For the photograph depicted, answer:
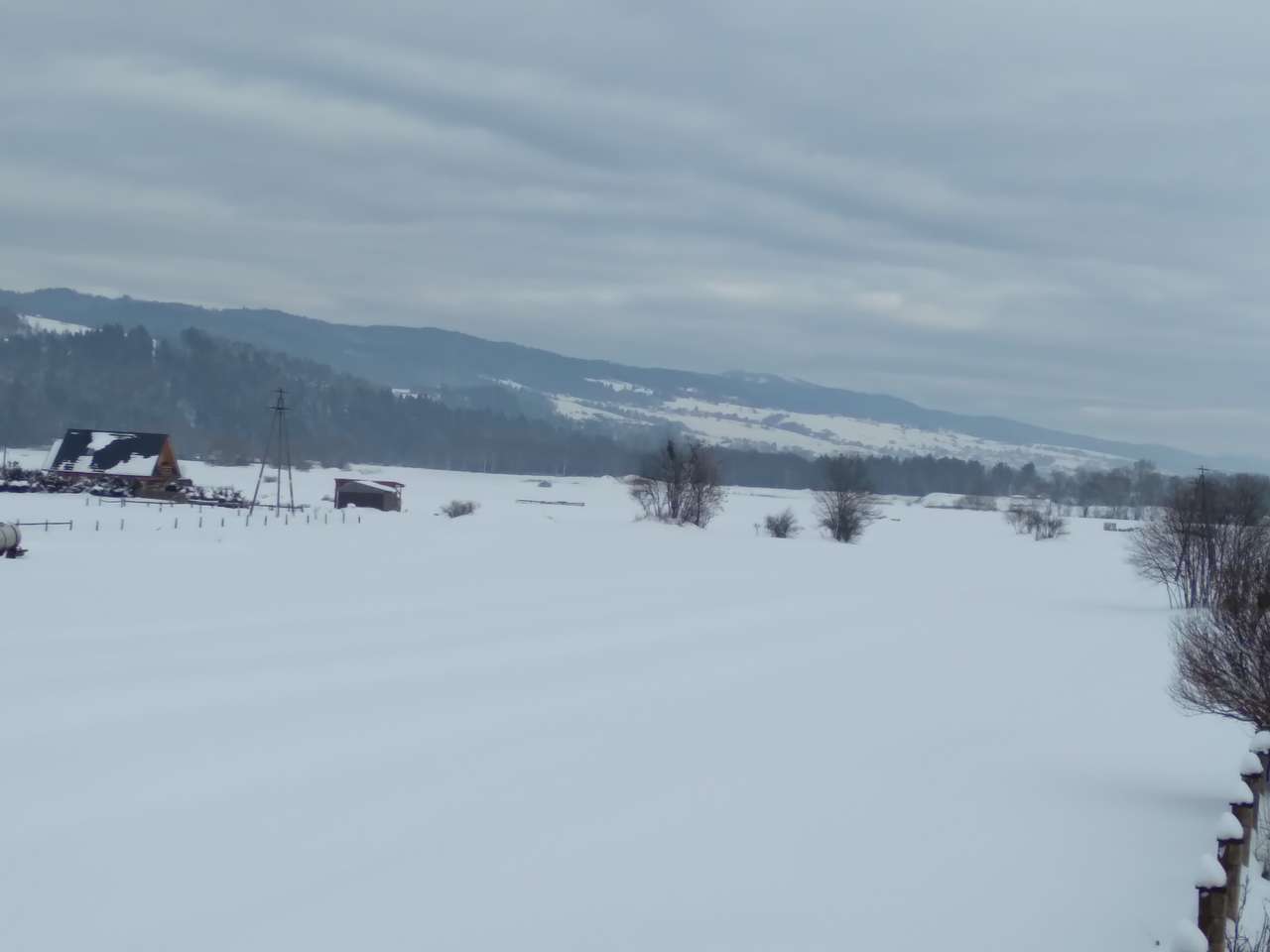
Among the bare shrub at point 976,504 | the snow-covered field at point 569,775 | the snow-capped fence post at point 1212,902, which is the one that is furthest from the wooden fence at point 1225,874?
the bare shrub at point 976,504

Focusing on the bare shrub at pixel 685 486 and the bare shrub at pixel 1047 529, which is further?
the bare shrub at pixel 1047 529

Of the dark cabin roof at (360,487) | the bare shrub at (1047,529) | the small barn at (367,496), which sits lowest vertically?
the small barn at (367,496)

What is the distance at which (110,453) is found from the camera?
87.2m

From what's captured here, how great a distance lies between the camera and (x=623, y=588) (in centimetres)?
4422

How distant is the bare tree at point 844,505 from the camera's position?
8869 centimetres

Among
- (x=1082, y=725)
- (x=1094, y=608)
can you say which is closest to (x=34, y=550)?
(x=1082, y=725)

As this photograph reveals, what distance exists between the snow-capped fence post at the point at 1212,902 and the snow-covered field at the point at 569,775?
254cm

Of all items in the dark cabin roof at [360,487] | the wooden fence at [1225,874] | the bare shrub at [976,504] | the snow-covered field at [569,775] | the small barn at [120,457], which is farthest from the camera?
the bare shrub at [976,504]

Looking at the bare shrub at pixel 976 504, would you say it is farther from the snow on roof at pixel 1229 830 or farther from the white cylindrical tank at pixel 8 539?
the snow on roof at pixel 1229 830

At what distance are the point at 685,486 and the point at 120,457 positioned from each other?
124 ft

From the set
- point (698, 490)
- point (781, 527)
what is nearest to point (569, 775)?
point (698, 490)

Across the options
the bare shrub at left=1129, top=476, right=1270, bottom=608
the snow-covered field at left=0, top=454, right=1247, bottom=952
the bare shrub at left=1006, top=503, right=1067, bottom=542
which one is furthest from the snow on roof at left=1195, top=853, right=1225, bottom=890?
the bare shrub at left=1006, top=503, right=1067, bottom=542

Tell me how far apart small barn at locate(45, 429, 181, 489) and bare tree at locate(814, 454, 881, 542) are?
44905mm

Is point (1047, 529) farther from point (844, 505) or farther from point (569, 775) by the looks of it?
point (569, 775)
